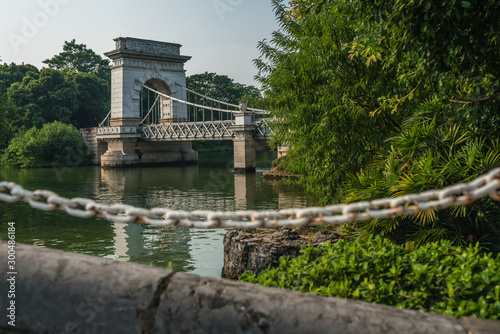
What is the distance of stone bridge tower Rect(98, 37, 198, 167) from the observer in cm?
3372

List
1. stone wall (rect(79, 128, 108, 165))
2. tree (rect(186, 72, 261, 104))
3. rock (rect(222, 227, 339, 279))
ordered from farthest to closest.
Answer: tree (rect(186, 72, 261, 104)), stone wall (rect(79, 128, 108, 165)), rock (rect(222, 227, 339, 279))

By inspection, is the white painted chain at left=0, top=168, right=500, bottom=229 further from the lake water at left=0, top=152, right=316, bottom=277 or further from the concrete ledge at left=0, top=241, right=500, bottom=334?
the lake water at left=0, top=152, right=316, bottom=277

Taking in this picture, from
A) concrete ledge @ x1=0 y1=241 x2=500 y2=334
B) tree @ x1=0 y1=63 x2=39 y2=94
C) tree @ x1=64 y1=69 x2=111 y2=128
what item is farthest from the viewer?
tree @ x1=64 y1=69 x2=111 y2=128

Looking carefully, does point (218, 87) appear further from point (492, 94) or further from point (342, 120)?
point (492, 94)

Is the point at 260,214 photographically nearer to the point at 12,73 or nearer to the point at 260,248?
the point at 260,248

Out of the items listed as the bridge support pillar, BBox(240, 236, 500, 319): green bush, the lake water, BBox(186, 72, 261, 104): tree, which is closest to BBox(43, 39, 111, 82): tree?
BBox(186, 72, 261, 104): tree

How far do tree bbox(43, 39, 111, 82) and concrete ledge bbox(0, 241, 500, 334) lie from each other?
53.3 metres

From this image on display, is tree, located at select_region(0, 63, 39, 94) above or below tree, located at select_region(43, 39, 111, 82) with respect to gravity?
below

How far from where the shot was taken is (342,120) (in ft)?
24.4

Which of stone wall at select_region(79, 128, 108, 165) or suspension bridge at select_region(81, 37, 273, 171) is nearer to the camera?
suspension bridge at select_region(81, 37, 273, 171)

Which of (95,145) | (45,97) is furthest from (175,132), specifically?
(45,97)

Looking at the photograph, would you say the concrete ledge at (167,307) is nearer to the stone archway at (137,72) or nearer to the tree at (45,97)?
the stone archway at (137,72)

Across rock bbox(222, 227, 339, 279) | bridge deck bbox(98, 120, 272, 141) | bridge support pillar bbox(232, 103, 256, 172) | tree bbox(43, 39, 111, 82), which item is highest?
tree bbox(43, 39, 111, 82)

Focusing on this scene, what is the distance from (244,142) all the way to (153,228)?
15.5 metres
